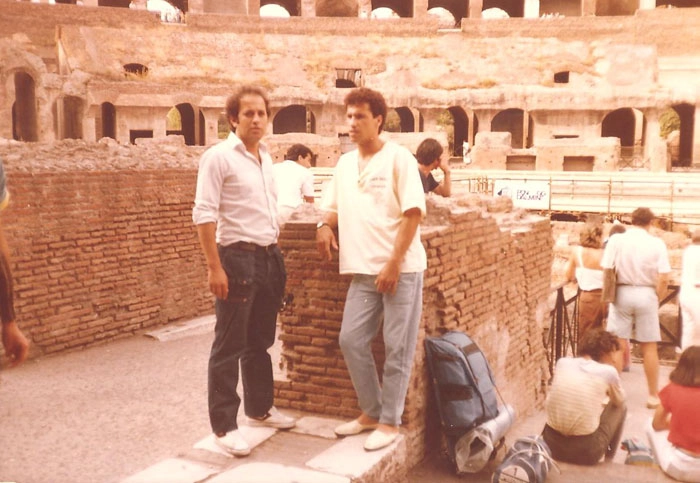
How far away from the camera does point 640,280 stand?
21.1 ft

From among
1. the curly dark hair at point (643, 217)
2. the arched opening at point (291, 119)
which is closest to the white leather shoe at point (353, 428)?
the curly dark hair at point (643, 217)

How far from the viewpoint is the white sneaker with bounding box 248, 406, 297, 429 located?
4.20m

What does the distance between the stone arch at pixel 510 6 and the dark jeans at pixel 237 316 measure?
3982cm

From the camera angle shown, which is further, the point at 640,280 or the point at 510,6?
the point at 510,6

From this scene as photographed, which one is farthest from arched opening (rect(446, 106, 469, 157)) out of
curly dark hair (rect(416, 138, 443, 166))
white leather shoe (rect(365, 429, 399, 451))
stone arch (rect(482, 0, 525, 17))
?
white leather shoe (rect(365, 429, 399, 451))

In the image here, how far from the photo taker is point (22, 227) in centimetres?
684

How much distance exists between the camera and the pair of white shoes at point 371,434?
12.5 feet

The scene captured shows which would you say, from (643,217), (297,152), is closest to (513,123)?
(643,217)

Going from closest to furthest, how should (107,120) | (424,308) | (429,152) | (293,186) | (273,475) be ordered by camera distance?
(273,475) < (424,308) < (429,152) < (293,186) < (107,120)

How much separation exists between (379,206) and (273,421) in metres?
1.51

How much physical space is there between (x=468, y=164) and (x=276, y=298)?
21.2 metres

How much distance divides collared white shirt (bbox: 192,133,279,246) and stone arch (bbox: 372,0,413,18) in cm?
3854

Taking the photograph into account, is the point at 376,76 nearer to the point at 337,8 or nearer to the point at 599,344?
the point at 337,8

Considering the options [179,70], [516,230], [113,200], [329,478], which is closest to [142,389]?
[113,200]
